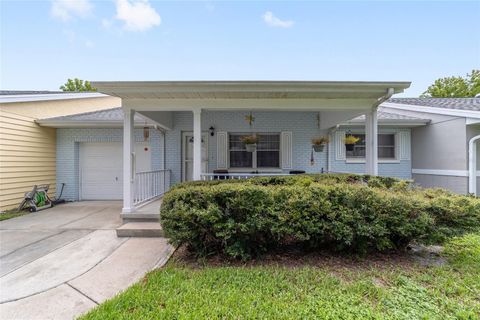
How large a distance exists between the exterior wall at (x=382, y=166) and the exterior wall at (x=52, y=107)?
979 cm

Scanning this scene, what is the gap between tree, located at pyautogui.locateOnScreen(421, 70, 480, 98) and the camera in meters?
18.3

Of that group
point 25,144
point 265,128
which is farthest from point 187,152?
point 25,144

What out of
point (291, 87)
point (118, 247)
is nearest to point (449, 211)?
point (291, 87)

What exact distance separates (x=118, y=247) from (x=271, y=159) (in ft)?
17.5

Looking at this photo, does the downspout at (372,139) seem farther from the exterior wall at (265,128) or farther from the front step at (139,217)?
the front step at (139,217)

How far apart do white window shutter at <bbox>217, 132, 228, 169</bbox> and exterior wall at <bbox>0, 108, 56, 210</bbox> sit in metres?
5.82

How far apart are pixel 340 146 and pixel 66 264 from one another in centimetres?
772

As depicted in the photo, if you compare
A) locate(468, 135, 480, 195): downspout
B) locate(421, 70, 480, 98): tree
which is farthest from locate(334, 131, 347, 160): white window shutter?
locate(421, 70, 480, 98): tree

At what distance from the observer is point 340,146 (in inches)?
307

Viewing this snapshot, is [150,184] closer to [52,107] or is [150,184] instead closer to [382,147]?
[52,107]

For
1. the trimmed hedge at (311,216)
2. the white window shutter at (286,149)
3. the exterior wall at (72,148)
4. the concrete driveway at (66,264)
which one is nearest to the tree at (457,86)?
the white window shutter at (286,149)

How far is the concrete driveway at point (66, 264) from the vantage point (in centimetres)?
247

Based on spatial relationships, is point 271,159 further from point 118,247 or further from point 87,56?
point 87,56

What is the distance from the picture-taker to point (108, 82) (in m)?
4.20
